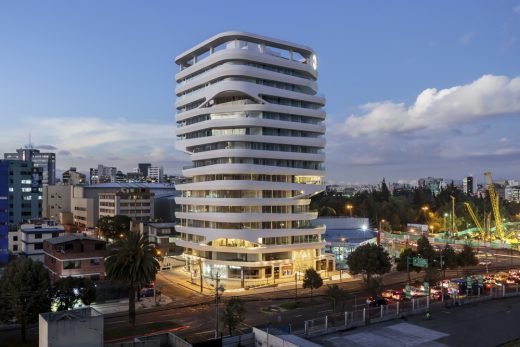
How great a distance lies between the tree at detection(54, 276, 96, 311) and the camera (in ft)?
183

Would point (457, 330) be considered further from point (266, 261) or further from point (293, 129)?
point (293, 129)

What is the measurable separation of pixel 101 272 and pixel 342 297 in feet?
138

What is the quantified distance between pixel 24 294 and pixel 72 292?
22.2 feet

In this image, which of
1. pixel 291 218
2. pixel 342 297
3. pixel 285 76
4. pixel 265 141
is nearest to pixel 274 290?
pixel 291 218

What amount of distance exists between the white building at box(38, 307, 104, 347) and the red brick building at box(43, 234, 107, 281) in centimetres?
4224

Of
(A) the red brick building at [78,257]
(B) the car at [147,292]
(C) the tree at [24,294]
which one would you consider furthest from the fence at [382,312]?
(A) the red brick building at [78,257]

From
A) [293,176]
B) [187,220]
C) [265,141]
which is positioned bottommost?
[187,220]

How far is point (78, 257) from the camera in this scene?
79.0 metres

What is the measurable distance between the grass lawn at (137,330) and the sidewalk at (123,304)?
35.5ft

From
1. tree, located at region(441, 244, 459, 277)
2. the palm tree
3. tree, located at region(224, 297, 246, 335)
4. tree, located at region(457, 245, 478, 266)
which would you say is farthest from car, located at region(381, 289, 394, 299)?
the palm tree

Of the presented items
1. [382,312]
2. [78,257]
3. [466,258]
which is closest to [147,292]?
[78,257]

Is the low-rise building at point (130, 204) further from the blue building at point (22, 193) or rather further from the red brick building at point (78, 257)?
the red brick building at point (78, 257)

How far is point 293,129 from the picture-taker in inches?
4055

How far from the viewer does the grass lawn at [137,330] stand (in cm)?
5563
